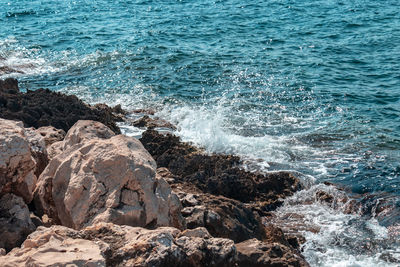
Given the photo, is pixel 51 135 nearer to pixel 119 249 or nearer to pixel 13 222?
pixel 13 222

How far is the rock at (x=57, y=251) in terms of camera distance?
5244 millimetres

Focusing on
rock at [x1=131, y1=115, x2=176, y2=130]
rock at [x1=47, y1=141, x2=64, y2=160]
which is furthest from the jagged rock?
rock at [x1=131, y1=115, x2=176, y2=130]

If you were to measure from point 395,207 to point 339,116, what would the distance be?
6.30 metres

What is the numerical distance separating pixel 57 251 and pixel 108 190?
224 centimetres

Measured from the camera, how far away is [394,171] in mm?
15250

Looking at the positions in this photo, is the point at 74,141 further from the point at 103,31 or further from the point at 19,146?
the point at 103,31

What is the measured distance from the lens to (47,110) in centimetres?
1669

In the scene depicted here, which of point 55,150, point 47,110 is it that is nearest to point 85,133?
point 55,150

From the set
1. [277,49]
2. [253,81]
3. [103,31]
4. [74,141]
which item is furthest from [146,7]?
[74,141]

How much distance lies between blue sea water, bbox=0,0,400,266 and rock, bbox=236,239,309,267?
3368 millimetres

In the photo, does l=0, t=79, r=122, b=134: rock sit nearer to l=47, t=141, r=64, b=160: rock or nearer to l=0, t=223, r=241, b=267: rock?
l=47, t=141, r=64, b=160: rock

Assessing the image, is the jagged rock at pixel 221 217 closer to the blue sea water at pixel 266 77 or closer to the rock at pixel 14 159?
the blue sea water at pixel 266 77

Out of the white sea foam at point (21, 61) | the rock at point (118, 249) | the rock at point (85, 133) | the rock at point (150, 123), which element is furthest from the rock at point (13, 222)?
the white sea foam at point (21, 61)

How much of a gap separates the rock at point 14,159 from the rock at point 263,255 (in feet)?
10.5
